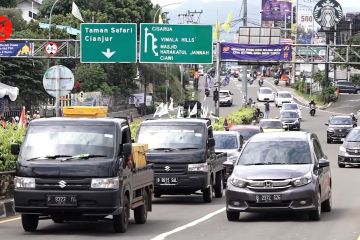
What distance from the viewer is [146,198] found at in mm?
16719

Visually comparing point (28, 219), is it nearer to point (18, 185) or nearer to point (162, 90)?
point (18, 185)

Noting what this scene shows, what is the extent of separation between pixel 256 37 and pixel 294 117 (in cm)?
1003

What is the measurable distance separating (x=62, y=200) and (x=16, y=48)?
130 ft

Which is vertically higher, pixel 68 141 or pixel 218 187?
pixel 68 141

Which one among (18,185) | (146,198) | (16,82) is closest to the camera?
(18,185)

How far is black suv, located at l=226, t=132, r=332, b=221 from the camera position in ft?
51.3

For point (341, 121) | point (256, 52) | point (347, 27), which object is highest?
point (347, 27)

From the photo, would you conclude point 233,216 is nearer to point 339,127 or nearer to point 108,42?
point 108,42

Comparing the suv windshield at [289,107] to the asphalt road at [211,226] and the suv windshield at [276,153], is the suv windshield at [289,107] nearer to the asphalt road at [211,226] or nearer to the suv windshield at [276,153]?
the asphalt road at [211,226]

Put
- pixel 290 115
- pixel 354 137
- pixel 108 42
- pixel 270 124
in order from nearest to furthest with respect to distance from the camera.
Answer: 1. pixel 354 137
2. pixel 108 42
3. pixel 270 124
4. pixel 290 115

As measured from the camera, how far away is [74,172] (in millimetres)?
13781

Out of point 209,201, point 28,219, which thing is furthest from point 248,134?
point 28,219

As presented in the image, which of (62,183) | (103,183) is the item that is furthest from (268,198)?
(62,183)

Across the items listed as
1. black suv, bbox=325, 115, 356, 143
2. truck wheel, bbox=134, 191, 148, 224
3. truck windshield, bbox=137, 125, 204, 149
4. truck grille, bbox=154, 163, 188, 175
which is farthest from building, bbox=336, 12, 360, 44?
truck wheel, bbox=134, 191, 148, 224
